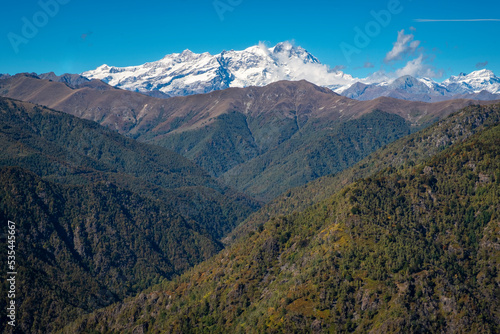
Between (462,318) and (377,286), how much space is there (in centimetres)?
3019

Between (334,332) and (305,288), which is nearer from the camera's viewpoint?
(334,332)

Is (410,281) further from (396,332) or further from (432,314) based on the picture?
(396,332)

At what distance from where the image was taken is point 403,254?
197 meters

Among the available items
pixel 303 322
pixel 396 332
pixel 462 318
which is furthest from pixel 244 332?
pixel 462 318

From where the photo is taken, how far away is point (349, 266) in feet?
653

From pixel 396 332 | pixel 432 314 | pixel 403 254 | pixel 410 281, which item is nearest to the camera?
pixel 396 332

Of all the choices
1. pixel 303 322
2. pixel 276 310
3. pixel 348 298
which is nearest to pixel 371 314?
pixel 348 298

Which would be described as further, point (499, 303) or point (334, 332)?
point (499, 303)

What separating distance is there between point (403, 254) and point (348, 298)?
29.8 metres

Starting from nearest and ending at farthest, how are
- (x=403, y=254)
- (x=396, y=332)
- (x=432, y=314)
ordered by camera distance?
(x=396, y=332)
(x=432, y=314)
(x=403, y=254)

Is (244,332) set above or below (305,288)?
below

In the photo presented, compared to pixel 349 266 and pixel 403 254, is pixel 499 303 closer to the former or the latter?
pixel 403 254

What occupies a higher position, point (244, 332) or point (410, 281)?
point (410, 281)

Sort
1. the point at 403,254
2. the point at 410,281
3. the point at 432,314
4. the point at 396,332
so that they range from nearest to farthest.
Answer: the point at 396,332
the point at 432,314
the point at 410,281
the point at 403,254
